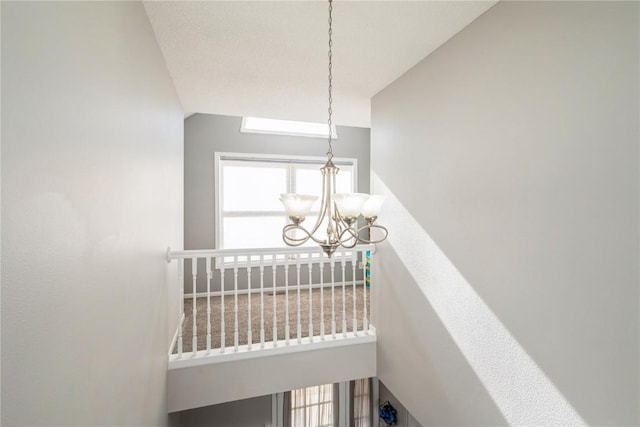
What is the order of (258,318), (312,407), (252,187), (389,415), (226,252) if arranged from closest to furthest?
(226,252)
(258,318)
(389,415)
(312,407)
(252,187)

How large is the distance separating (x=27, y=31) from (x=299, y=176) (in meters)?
3.89

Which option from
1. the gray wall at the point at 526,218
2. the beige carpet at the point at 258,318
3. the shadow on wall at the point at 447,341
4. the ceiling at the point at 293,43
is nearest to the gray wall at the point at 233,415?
the beige carpet at the point at 258,318

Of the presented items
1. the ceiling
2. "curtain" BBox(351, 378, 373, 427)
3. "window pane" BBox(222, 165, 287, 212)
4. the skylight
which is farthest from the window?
"curtain" BBox(351, 378, 373, 427)

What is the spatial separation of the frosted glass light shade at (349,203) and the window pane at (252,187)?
3.16 metres

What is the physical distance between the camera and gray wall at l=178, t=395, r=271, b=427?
3.59 metres

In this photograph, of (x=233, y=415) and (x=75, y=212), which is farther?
(x=233, y=415)

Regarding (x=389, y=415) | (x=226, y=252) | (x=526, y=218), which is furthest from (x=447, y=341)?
(x=389, y=415)

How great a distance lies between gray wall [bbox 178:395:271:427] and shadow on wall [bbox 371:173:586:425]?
2224 mm

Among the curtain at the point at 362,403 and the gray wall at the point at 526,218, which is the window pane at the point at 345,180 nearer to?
the gray wall at the point at 526,218

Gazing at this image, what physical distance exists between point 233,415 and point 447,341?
10.9ft

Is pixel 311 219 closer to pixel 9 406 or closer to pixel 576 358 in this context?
pixel 576 358

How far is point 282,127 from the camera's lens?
4363 millimetres

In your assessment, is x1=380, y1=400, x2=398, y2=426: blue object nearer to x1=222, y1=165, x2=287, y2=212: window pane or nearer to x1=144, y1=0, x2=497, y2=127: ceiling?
x1=222, y1=165, x2=287, y2=212: window pane

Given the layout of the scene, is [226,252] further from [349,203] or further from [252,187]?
[252,187]
